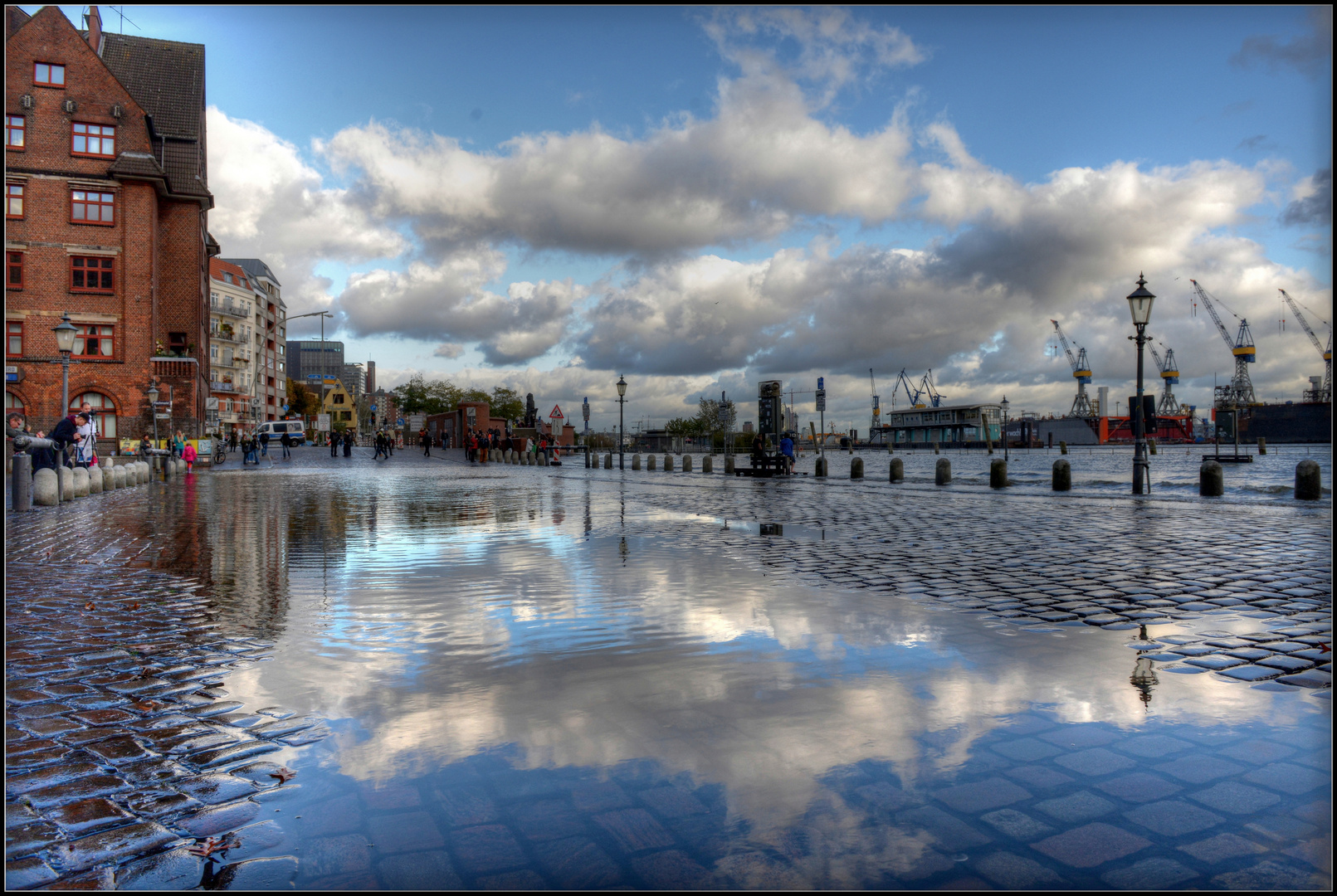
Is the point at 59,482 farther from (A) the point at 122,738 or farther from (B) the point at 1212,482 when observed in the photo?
(B) the point at 1212,482

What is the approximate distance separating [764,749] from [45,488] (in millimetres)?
17163

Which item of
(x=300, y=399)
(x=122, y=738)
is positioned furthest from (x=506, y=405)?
(x=122, y=738)

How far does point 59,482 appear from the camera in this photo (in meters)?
15.9

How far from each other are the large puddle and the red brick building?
128ft

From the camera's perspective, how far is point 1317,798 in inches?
113

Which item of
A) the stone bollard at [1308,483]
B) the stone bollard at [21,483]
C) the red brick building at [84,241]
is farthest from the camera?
the red brick building at [84,241]

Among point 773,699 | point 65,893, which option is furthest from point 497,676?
point 65,893

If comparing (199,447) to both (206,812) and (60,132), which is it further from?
(206,812)

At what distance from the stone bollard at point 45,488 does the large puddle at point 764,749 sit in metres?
12.2

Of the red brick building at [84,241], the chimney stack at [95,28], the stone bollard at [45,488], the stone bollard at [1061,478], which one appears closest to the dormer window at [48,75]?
the red brick building at [84,241]

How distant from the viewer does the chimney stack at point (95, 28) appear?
149 feet

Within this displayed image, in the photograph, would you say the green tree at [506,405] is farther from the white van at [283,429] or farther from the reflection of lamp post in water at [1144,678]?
the reflection of lamp post in water at [1144,678]

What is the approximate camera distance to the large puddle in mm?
2469

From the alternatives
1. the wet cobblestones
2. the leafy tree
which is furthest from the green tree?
the wet cobblestones
